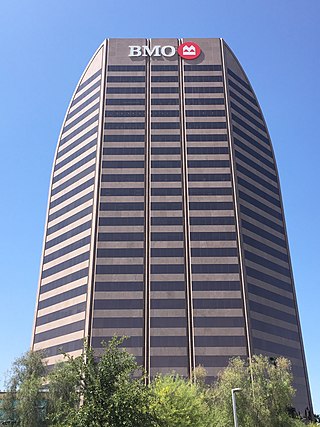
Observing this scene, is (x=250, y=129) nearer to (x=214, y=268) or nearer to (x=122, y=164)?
(x=122, y=164)

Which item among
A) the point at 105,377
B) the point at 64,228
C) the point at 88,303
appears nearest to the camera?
the point at 105,377

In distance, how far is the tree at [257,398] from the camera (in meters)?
56.3

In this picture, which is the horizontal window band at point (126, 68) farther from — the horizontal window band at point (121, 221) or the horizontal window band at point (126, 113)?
the horizontal window band at point (121, 221)

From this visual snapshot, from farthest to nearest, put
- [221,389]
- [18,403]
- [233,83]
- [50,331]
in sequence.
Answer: [233,83] → [50,331] → [221,389] → [18,403]

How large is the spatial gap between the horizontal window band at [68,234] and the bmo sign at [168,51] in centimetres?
4946

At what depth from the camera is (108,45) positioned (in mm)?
122750

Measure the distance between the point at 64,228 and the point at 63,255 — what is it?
23.6 feet

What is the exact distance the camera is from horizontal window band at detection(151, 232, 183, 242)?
98188mm

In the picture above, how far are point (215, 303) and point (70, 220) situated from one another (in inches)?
1594

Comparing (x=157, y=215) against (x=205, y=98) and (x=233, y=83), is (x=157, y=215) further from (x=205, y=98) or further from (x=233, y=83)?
(x=233, y=83)

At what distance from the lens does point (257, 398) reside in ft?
189

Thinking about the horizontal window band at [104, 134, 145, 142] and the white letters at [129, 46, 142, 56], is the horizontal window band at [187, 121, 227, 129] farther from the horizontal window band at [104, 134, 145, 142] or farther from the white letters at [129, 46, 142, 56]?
the white letters at [129, 46, 142, 56]

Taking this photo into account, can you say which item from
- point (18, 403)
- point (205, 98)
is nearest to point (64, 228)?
point (205, 98)

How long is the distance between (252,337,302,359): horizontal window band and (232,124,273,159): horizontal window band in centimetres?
5112
